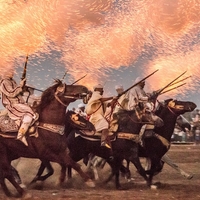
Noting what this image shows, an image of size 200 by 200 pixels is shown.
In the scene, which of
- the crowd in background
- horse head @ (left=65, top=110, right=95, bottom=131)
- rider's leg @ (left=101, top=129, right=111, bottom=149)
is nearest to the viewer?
horse head @ (left=65, top=110, right=95, bottom=131)

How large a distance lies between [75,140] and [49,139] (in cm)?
106

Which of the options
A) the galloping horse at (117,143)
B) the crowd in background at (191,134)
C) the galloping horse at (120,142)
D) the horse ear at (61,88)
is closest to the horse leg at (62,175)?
the galloping horse at (117,143)

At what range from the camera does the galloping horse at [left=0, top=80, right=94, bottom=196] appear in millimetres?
7473

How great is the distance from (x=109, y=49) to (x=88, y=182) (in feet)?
18.2

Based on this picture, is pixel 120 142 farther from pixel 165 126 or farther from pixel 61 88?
pixel 61 88

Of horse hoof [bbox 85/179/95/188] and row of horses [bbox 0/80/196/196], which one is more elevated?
row of horses [bbox 0/80/196/196]

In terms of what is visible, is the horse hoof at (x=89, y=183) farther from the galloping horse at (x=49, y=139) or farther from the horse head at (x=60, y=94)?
the horse head at (x=60, y=94)

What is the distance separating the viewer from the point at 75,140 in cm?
850

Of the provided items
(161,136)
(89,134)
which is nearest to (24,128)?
(89,134)

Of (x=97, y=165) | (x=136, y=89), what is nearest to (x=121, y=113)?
(x=136, y=89)

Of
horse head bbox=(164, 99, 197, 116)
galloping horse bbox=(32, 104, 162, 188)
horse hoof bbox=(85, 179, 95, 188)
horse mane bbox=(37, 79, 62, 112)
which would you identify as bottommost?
horse hoof bbox=(85, 179, 95, 188)

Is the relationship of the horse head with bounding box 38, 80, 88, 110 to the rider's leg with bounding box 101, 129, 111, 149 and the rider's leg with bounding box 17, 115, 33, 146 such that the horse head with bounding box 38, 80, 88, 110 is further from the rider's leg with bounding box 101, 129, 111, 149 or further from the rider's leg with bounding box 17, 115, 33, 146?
the rider's leg with bounding box 101, 129, 111, 149

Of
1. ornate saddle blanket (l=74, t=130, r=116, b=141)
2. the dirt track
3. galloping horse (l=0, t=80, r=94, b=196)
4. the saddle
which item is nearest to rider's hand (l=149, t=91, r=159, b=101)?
ornate saddle blanket (l=74, t=130, r=116, b=141)

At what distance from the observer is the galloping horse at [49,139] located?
7.47 meters
